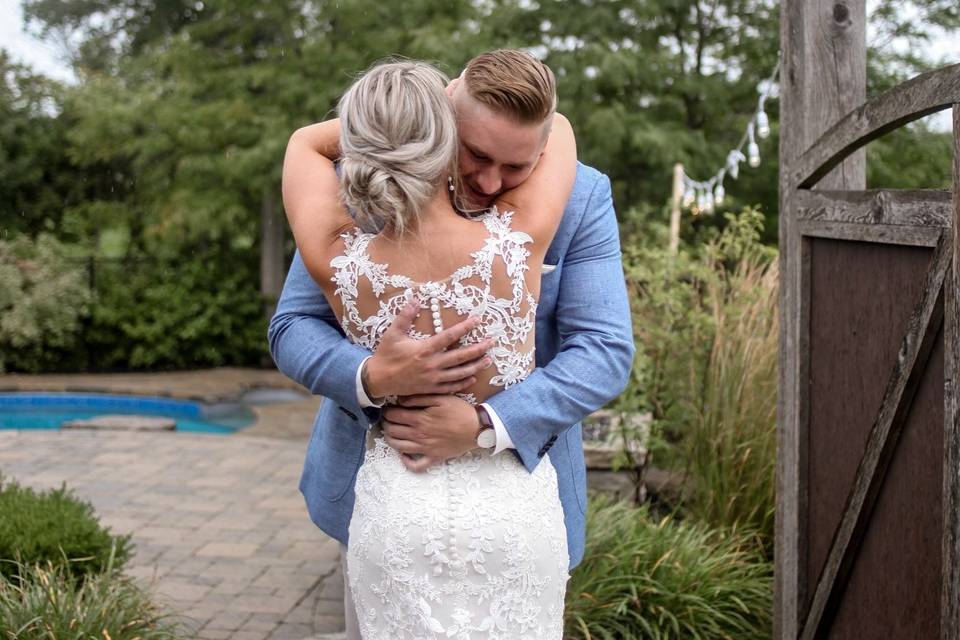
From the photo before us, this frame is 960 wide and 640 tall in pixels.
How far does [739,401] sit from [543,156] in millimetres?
2871

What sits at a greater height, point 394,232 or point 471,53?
point 471,53

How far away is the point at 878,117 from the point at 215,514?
453 cm

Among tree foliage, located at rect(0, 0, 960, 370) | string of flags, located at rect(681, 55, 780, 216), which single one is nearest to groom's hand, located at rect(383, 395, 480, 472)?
string of flags, located at rect(681, 55, 780, 216)

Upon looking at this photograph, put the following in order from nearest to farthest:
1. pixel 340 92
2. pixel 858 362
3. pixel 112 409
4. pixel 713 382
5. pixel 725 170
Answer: pixel 858 362
pixel 713 382
pixel 725 170
pixel 112 409
pixel 340 92

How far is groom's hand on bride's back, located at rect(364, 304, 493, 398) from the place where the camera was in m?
1.71

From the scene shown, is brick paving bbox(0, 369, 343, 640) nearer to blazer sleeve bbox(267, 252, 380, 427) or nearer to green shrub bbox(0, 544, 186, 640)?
green shrub bbox(0, 544, 186, 640)

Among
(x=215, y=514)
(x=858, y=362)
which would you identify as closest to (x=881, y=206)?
(x=858, y=362)

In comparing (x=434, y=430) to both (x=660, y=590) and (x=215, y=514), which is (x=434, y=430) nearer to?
(x=660, y=590)

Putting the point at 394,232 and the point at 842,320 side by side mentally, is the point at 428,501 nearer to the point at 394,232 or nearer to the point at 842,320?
the point at 394,232

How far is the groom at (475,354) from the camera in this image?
67.1 inches

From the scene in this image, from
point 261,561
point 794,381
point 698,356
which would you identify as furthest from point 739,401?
point 261,561

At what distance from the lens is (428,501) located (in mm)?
1794

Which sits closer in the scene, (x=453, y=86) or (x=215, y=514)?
(x=453, y=86)

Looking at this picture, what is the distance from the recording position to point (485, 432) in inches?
71.1
